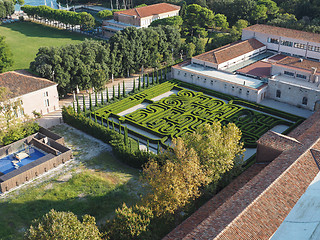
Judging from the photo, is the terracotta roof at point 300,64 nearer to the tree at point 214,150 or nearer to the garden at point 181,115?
the garden at point 181,115

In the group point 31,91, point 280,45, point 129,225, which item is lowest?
point 129,225

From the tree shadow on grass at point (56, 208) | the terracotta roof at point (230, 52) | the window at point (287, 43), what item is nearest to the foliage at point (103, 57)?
the terracotta roof at point (230, 52)

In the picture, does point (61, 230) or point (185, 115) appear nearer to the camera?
point (61, 230)

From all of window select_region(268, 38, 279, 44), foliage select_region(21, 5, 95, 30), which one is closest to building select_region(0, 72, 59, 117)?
window select_region(268, 38, 279, 44)

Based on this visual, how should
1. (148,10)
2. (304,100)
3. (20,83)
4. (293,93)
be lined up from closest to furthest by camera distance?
(20,83)
(304,100)
(293,93)
(148,10)

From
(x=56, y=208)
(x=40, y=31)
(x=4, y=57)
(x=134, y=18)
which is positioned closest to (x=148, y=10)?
(x=134, y=18)

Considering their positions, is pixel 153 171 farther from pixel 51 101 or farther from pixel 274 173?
pixel 51 101

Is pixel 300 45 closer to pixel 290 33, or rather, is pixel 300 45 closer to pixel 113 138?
pixel 290 33
